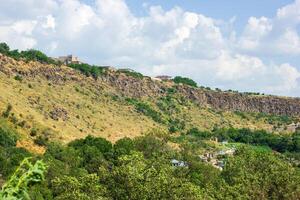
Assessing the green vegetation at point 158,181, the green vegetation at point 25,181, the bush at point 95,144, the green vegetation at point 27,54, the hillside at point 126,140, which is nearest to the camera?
the green vegetation at point 25,181

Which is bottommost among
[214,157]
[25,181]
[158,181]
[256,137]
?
[214,157]

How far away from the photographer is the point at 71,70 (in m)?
154

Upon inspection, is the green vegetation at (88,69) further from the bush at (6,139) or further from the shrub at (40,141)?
the bush at (6,139)

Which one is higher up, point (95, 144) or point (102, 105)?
point (102, 105)

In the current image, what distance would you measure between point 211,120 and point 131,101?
100ft

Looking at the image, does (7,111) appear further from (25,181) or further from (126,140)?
(25,181)

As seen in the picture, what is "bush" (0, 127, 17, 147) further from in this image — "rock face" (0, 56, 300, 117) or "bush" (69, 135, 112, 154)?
"rock face" (0, 56, 300, 117)

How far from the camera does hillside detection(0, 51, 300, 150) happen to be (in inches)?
4552

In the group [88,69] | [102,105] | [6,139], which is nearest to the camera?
[6,139]

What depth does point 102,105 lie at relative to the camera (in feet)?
469

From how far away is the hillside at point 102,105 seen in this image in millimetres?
115625

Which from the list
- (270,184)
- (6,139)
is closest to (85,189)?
(270,184)

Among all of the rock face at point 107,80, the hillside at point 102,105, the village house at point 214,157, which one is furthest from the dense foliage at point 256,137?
the rock face at point 107,80

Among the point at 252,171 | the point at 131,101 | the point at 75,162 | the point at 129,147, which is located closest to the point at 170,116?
the point at 131,101
